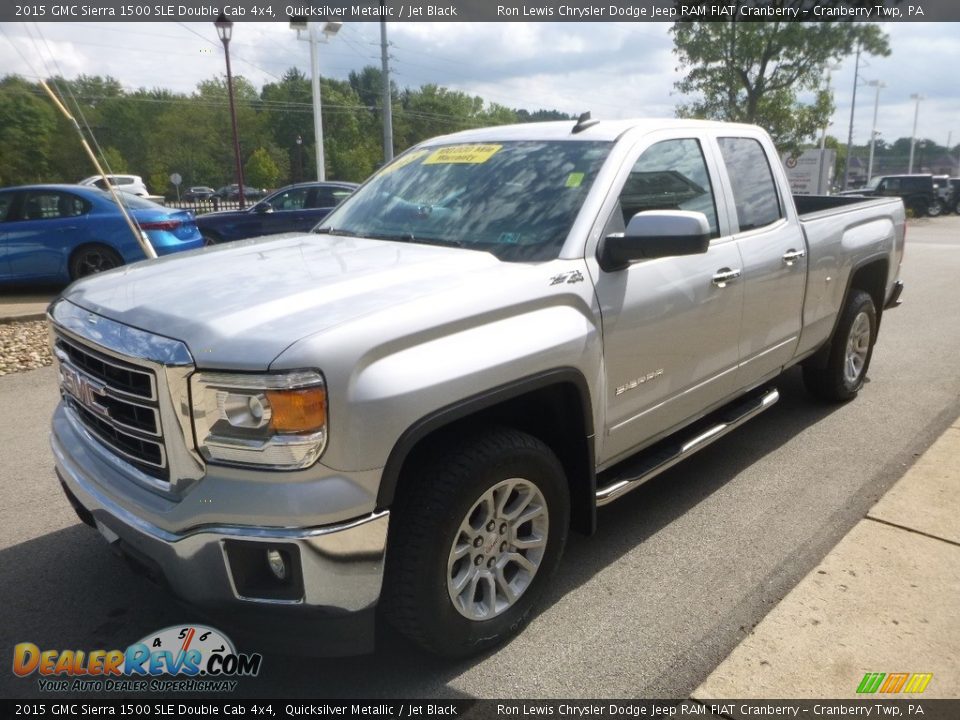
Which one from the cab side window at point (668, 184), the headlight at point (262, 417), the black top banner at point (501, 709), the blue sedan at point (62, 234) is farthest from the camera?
the blue sedan at point (62, 234)

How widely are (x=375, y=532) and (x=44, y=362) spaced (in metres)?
6.08

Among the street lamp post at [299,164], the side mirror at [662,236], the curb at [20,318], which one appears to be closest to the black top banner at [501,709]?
the side mirror at [662,236]

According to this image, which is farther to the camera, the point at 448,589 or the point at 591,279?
the point at 591,279

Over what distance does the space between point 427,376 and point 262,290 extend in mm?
678

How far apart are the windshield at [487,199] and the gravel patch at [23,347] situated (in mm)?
4226

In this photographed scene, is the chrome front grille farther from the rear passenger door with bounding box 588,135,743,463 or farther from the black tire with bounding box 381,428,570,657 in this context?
the rear passenger door with bounding box 588,135,743,463

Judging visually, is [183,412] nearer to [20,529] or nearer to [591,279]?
[591,279]

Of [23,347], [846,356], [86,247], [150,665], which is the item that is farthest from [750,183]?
[86,247]

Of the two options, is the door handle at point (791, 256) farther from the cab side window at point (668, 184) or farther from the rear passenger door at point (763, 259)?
the cab side window at point (668, 184)

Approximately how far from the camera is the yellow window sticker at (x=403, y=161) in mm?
4086

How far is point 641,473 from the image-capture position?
3.26 m

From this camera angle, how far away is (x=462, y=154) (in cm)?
377

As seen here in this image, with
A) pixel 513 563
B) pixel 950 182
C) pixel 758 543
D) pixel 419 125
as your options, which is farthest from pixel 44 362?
pixel 419 125

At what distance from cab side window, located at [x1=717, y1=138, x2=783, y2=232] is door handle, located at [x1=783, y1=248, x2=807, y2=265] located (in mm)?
194
